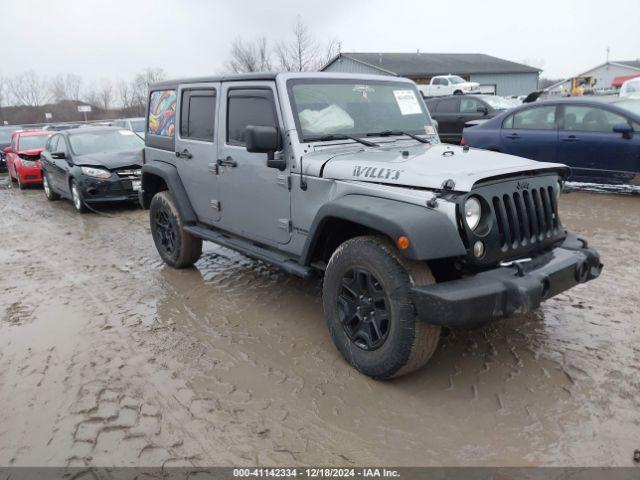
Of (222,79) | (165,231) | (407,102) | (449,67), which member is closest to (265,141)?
(222,79)

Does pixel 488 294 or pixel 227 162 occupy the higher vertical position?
pixel 227 162

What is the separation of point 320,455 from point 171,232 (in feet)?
11.6

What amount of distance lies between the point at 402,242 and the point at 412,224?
0.11 meters

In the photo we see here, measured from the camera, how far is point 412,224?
275 cm

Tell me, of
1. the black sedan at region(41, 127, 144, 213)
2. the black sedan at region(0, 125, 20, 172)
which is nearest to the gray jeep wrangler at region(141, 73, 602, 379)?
the black sedan at region(41, 127, 144, 213)

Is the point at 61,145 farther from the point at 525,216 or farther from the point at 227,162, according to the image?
the point at 525,216

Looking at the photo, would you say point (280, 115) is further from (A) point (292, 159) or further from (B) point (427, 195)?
(B) point (427, 195)

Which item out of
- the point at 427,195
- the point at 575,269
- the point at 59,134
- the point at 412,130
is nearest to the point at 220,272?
the point at 412,130

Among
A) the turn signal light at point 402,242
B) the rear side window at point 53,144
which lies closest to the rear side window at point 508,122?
the turn signal light at point 402,242

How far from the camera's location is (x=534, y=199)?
127 inches

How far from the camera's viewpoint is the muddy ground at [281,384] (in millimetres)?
2639

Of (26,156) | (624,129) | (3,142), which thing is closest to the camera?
(624,129)

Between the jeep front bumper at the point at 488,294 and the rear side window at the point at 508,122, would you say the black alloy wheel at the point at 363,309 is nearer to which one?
the jeep front bumper at the point at 488,294

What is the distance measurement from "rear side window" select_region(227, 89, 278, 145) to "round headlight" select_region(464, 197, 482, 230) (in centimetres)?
166
